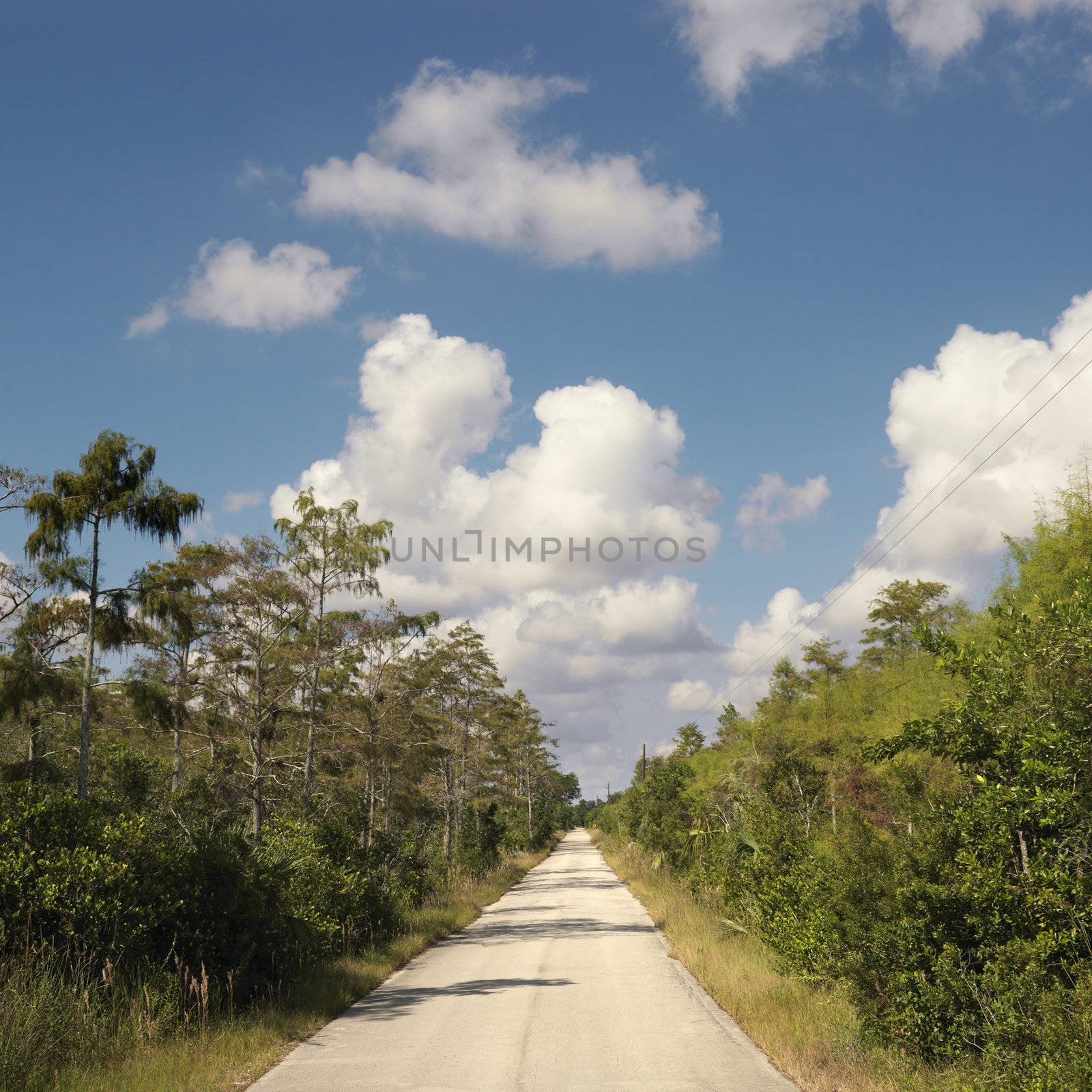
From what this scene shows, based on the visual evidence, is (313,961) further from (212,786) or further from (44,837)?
(212,786)

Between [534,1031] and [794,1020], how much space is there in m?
2.79

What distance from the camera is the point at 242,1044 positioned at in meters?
8.97

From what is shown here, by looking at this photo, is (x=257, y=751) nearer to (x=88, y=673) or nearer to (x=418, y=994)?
(x=88, y=673)

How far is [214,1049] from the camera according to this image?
8.63 m

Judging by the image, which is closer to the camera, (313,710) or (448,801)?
(313,710)

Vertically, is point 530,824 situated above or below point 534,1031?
below

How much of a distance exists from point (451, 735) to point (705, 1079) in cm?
3289

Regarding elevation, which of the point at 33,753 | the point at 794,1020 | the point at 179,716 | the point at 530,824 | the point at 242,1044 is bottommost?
the point at 530,824

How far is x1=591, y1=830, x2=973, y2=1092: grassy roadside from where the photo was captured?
7438mm

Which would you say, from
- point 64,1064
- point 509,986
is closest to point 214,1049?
point 64,1064

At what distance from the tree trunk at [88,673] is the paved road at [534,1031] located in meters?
5.40

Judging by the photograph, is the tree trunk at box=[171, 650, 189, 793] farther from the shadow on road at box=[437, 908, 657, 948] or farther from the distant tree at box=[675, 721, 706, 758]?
the distant tree at box=[675, 721, 706, 758]

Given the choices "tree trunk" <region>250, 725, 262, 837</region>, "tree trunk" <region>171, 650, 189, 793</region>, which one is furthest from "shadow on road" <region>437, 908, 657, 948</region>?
"tree trunk" <region>171, 650, 189, 793</region>

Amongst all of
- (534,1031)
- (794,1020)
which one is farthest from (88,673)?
(794,1020)
